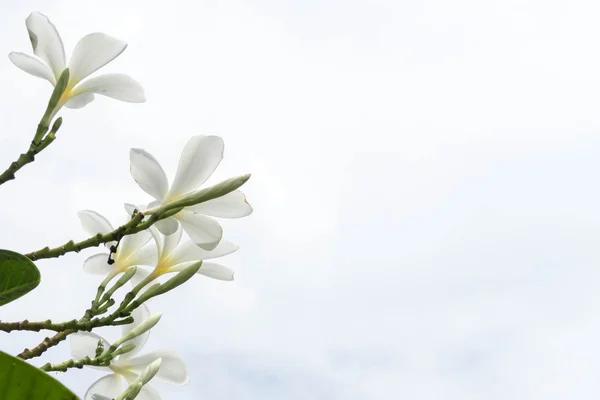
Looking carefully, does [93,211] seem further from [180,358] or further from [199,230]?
[180,358]

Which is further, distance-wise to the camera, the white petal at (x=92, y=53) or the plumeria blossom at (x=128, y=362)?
the plumeria blossom at (x=128, y=362)

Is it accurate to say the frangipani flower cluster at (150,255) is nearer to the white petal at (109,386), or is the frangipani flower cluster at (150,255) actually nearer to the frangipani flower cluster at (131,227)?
the frangipani flower cluster at (131,227)

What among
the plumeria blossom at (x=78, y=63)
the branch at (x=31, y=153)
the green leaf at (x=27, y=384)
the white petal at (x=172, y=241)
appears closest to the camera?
the green leaf at (x=27, y=384)

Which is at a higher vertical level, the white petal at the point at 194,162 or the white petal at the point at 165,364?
the white petal at the point at 194,162

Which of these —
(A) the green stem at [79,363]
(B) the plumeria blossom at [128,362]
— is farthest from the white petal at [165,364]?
(A) the green stem at [79,363]

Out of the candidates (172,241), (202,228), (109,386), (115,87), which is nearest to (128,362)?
(109,386)

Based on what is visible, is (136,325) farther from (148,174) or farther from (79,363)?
(148,174)
